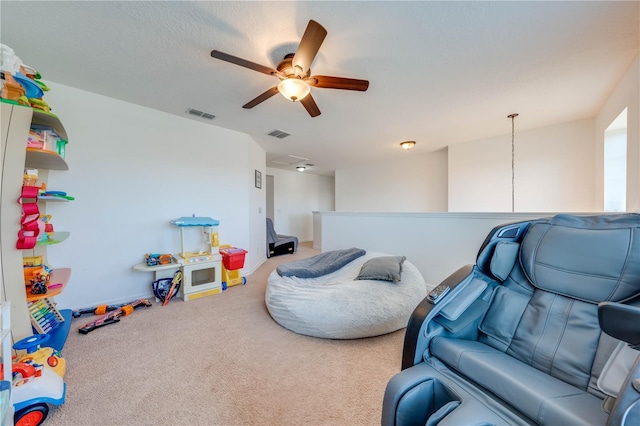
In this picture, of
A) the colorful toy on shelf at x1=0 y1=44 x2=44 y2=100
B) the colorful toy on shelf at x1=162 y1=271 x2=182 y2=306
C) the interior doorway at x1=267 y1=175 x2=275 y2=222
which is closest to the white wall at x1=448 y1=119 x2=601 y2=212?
the interior doorway at x1=267 y1=175 x2=275 y2=222

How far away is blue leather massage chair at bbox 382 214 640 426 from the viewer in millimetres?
699

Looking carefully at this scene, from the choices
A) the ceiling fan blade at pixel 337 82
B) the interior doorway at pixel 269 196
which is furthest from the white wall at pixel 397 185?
the ceiling fan blade at pixel 337 82

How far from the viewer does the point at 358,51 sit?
1.79 m

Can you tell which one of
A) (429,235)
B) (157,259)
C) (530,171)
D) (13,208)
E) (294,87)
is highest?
(294,87)

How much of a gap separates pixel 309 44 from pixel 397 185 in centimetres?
449

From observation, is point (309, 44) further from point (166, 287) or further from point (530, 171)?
point (530, 171)

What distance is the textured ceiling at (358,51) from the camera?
1.45 meters

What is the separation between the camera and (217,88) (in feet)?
7.69

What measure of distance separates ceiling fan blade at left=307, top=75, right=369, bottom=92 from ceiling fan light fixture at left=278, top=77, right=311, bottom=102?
59 millimetres

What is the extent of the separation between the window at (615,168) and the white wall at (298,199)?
5.92 meters

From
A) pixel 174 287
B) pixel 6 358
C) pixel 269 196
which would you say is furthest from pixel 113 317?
pixel 269 196

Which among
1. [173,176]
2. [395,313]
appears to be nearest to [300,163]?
[173,176]

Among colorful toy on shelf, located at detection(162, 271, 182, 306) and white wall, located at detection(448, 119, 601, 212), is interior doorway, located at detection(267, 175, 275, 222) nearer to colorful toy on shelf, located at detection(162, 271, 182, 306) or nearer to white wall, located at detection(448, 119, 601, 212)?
colorful toy on shelf, located at detection(162, 271, 182, 306)

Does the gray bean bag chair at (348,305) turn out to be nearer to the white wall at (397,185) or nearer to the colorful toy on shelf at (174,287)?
the colorful toy on shelf at (174,287)
